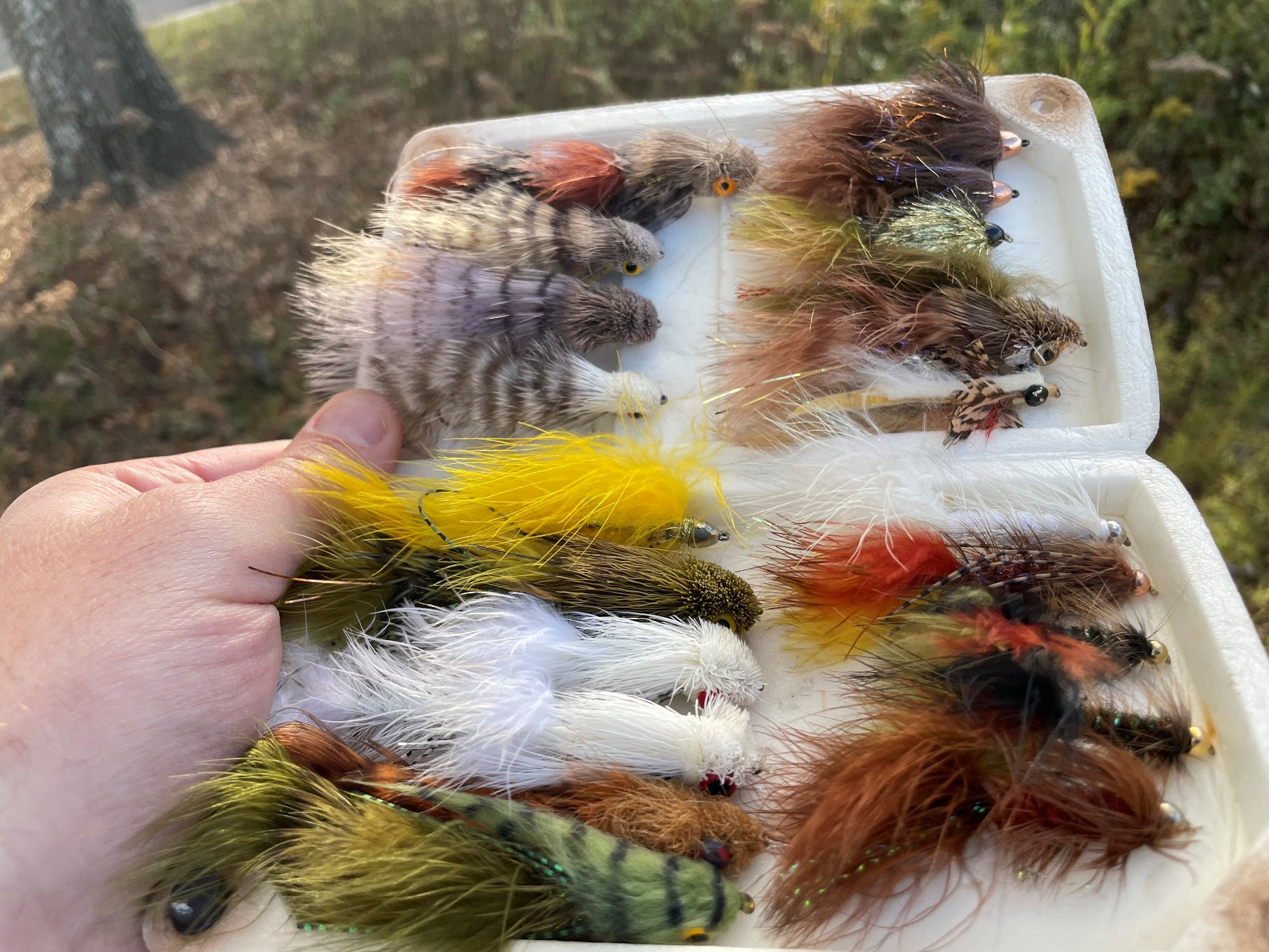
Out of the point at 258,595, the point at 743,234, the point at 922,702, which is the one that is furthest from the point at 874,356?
the point at 258,595

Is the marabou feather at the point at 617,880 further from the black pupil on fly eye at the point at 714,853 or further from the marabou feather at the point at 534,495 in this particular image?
the marabou feather at the point at 534,495

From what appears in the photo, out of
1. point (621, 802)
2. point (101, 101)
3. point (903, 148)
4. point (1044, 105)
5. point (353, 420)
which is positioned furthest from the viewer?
point (101, 101)

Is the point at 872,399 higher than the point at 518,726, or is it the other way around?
the point at 872,399

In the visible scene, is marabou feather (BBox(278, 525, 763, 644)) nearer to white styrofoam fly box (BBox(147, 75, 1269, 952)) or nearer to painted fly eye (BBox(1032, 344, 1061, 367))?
white styrofoam fly box (BBox(147, 75, 1269, 952))

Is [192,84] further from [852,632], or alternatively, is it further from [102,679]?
[852,632]

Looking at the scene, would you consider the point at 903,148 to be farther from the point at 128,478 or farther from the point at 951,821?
the point at 128,478

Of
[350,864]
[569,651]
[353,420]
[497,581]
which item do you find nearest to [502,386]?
[353,420]
